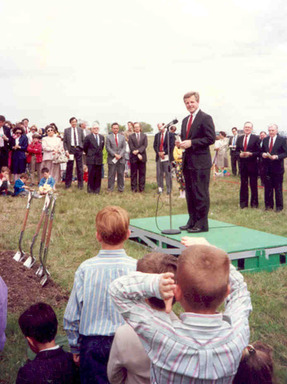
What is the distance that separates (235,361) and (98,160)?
11806mm

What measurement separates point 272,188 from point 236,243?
4910mm

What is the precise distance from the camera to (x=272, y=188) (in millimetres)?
10523

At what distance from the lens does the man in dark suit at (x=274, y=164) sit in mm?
10250

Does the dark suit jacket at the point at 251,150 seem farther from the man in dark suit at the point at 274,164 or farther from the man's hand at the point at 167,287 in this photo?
the man's hand at the point at 167,287

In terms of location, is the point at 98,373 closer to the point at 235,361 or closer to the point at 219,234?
the point at 235,361

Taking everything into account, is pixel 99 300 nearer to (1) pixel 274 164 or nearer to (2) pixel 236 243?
(2) pixel 236 243

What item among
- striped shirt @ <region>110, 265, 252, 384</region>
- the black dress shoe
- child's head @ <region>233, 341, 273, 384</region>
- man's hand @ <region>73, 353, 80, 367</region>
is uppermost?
striped shirt @ <region>110, 265, 252, 384</region>

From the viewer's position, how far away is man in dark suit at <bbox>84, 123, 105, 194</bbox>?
516 inches

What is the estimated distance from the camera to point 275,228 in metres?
8.38

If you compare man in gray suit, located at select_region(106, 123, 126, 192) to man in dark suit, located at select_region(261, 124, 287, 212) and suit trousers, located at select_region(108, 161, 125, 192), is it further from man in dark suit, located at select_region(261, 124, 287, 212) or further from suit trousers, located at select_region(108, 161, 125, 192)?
man in dark suit, located at select_region(261, 124, 287, 212)

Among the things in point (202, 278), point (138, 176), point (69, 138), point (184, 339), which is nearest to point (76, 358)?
point (184, 339)

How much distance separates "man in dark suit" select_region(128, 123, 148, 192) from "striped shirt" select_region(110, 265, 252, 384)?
39.0 ft

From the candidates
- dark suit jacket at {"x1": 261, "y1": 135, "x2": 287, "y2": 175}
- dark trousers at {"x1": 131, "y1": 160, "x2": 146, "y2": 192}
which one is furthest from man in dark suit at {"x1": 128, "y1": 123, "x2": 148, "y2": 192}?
dark suit jacket at {"x1": 261, "y1": 135, "x2": 287, "y2": 175}

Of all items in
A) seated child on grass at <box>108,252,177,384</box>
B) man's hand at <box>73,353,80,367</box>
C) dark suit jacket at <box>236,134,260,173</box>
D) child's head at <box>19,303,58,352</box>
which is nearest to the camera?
seated child on grass at <box>108,252,177,384</box>
